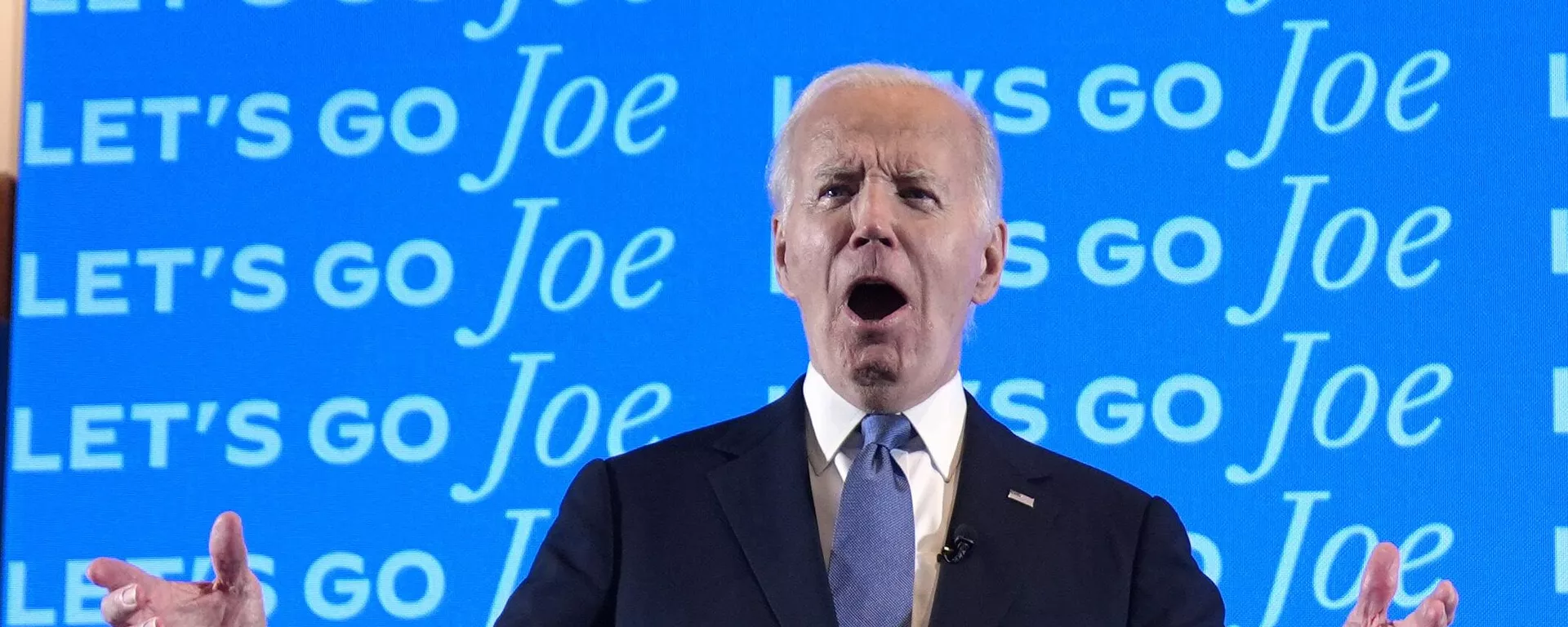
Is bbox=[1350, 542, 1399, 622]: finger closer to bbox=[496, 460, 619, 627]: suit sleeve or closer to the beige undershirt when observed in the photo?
the beige undershirt

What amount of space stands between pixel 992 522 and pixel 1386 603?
0.36m

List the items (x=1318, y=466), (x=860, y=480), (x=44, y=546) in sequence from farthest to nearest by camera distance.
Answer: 1. (x=44, y=546)
2. (x=1318, y=466)
3. (x=860, y=480)

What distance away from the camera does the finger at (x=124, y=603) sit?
154 cm

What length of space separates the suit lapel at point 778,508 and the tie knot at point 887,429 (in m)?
0.07

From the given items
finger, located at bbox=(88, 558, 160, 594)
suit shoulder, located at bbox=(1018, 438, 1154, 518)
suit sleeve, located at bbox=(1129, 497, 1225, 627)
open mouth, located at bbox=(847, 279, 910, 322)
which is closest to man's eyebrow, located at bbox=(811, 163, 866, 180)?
open mouth, located at bbox=(847, 279, 910, 322)

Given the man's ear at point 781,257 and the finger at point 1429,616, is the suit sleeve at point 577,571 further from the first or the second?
the finger at point 1429,616

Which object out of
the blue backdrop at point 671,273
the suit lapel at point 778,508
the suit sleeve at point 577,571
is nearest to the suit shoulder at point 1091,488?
the suit lapel at point 778,508

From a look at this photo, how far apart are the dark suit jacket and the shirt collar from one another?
0.06 ft

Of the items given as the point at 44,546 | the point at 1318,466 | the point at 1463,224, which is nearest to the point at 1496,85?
the point at 1463,224

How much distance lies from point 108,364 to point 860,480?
2.33 metres

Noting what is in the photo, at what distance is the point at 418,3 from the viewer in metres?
3.58

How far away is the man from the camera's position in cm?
A: 169

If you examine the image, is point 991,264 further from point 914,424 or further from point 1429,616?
point 1429,616

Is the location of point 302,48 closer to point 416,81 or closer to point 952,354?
point 416,81
